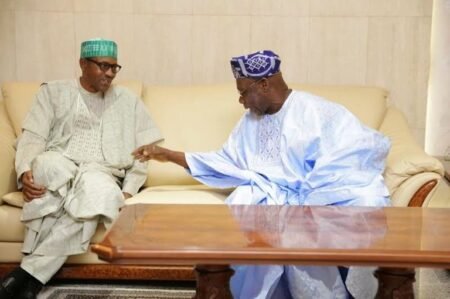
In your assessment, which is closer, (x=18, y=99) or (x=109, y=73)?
(x=109, y=73)

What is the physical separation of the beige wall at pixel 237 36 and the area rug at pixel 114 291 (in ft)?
4.94

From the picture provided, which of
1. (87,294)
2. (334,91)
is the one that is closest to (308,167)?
(334,91)

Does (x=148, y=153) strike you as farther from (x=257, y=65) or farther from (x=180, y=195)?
(x=257, y=65)

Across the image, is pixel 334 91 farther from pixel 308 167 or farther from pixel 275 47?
pixel 308 167

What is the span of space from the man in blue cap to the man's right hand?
0.52 metres

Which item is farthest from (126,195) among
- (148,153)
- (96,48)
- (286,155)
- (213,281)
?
(213,281)

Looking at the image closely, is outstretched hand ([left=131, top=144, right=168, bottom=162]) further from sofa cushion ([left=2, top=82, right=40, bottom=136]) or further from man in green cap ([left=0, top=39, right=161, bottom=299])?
sofa cushion ([left=2, top=82, right=40, bottom=136])

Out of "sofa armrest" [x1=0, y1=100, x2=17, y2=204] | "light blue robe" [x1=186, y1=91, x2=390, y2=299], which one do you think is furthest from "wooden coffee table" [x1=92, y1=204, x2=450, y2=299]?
"sofa armrest" [x1=0, y1=100, x2=17, y2=204]

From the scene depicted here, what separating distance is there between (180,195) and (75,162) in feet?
1.92

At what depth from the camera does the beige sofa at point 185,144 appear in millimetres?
2902

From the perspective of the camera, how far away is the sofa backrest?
3.47m

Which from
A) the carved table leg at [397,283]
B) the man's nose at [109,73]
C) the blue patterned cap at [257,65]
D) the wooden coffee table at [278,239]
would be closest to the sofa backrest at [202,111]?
the man's nose at [109,73]

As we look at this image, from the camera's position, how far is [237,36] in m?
3.96

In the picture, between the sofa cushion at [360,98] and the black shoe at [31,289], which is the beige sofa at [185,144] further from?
the black shoe at [31,289]
